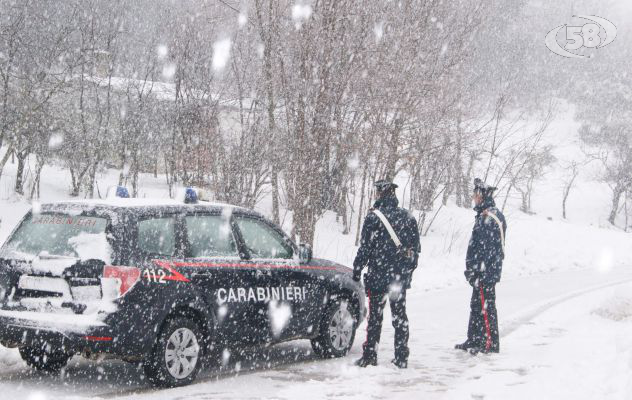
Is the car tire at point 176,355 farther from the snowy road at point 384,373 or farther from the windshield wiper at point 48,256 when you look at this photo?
the windshield wiper at point 48,256

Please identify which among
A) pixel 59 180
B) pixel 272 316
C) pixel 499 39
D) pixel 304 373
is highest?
pixel 499 39

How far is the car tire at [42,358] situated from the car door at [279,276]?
204 centimetres

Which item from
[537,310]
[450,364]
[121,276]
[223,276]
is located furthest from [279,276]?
[537,310]

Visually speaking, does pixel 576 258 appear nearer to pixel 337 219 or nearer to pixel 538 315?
pixel 337 219

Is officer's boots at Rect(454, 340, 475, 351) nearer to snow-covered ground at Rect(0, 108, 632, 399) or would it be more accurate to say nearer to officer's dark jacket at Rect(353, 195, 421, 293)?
snow-covered ground at Rect(0, 108, 632, 399)

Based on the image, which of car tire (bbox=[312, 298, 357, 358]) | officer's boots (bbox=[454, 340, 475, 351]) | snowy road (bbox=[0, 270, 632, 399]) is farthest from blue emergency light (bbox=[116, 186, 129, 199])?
officer's boots (bbox=[454, 340, 475, 351])

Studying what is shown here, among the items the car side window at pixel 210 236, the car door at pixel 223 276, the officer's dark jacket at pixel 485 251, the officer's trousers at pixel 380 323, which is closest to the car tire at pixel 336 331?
the officer's trousers at pixel 380 323

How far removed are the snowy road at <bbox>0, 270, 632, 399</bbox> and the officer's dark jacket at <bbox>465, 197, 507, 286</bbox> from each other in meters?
0.93

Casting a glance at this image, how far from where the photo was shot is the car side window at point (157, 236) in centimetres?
654

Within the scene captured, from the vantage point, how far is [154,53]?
30641 millimetres

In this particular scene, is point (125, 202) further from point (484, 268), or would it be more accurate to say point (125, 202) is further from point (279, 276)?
point (484, 268)

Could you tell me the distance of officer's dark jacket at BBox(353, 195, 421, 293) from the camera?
302 inches

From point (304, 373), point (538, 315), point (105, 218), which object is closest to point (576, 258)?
point (538, 315)

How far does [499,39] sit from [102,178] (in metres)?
28.5
